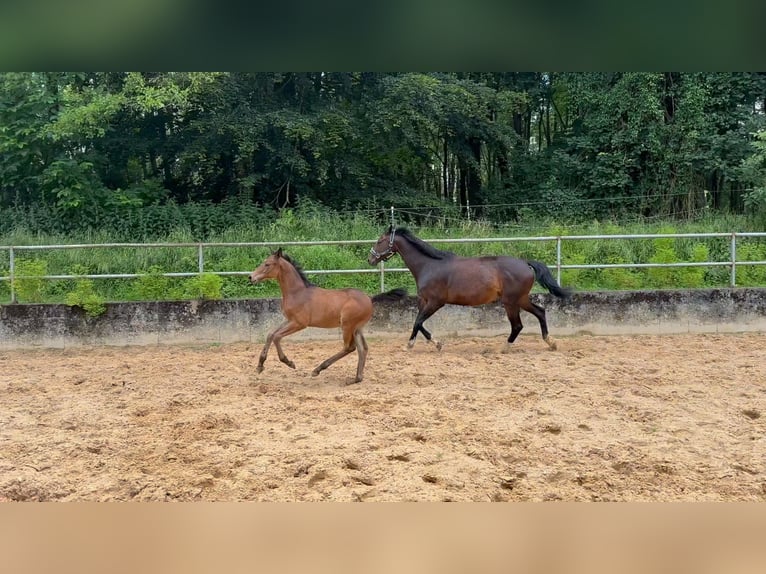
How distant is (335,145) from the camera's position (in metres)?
18.2

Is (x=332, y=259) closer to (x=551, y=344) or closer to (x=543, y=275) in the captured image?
(x=543, y=275)

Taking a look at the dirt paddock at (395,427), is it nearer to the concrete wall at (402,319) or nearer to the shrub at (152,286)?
the concrete wall at (402,319)

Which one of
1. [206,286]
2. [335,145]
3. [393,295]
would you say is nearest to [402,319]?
[206,286]

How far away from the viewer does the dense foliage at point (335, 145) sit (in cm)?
1633

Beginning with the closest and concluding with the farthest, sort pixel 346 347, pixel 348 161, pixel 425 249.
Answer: pixel 346 347, pixel 425 249, pixel 348 161

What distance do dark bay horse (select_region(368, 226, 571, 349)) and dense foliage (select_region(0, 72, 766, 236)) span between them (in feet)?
28.2

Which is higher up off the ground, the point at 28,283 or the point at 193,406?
the point at 28,283

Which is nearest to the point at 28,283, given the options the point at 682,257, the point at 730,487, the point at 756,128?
the point at 730,487

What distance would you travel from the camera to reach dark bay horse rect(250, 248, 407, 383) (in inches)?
265

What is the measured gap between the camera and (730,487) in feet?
11.9

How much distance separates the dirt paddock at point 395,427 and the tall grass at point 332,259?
7.88ft

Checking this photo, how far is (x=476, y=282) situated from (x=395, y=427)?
4.04 m
